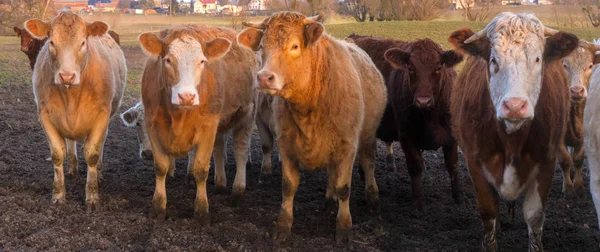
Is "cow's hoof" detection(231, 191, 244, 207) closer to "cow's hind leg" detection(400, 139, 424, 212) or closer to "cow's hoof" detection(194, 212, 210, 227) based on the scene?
"cow's hoof" detection(194, 212, 210, 227)

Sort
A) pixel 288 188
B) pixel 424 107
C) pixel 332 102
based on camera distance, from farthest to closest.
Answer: pixel 424 107
pixel 288 188
pixel 332 102

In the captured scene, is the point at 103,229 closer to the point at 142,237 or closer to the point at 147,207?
the point at 142,237

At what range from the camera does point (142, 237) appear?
17.1 feet

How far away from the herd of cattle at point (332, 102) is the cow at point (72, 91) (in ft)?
0.04

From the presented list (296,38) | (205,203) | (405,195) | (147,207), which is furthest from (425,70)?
(147,207)

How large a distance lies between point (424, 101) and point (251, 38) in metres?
1.98

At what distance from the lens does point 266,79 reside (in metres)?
4.74

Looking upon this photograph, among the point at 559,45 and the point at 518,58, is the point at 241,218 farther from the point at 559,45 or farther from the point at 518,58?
the point at 559,45

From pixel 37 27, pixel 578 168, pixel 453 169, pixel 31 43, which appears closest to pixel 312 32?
pixel 453 169

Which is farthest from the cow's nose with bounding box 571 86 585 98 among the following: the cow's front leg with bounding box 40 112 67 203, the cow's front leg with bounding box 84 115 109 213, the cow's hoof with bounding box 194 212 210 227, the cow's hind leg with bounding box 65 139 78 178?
the cow's hind leg with bounding box 65 139 78 178

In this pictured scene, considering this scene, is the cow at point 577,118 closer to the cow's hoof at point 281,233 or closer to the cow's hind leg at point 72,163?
the cow's hoof at point 281,233

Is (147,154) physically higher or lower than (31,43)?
lower

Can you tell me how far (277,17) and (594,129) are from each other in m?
2.50

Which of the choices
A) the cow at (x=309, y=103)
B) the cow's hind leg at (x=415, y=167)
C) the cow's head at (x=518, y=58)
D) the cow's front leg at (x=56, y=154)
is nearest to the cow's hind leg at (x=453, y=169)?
the cow's hind leg at (x=415, y=167)
